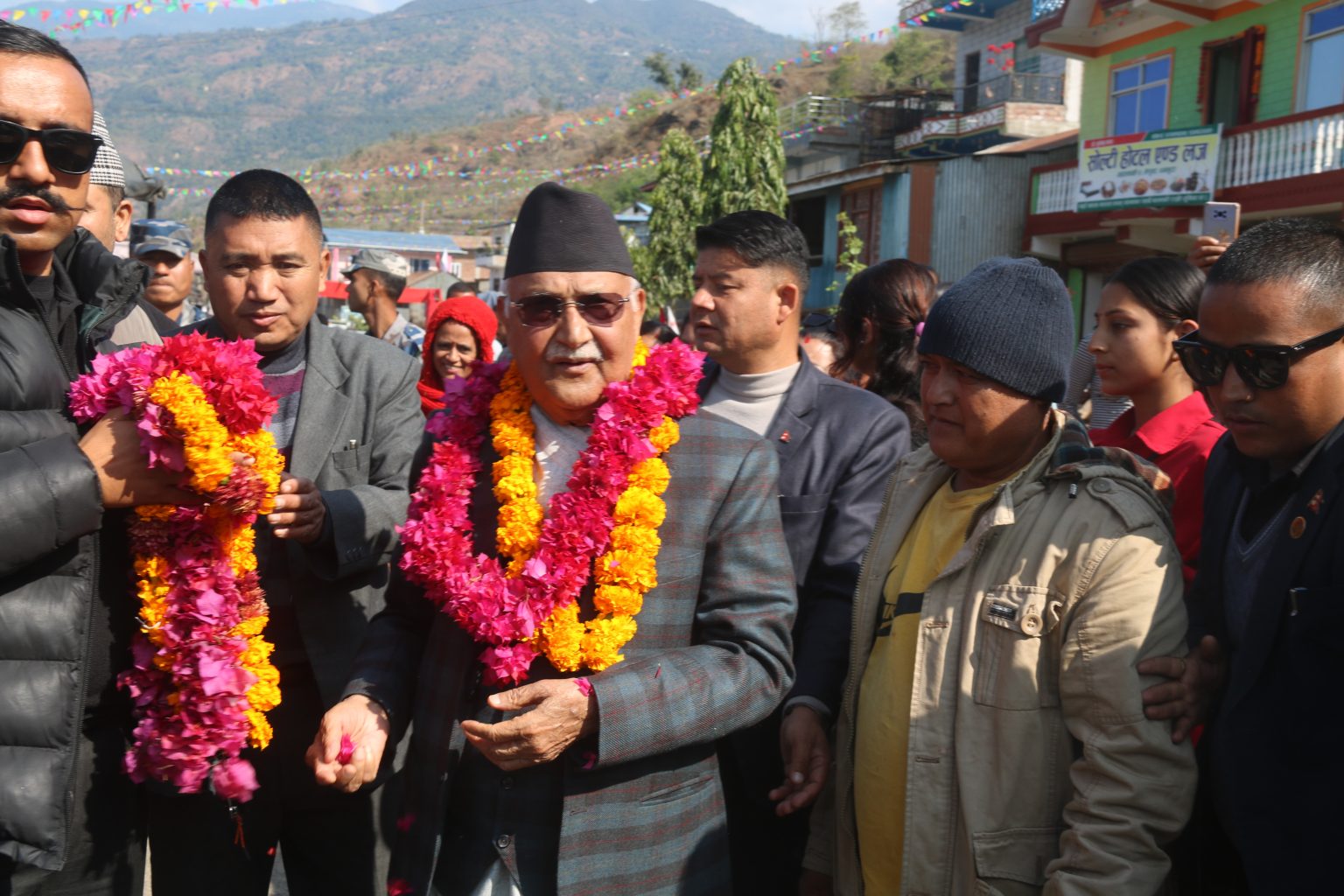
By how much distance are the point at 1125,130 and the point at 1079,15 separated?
228 cm

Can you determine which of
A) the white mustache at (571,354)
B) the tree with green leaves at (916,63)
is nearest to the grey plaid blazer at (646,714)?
Answer: the white mustache at (571,354)

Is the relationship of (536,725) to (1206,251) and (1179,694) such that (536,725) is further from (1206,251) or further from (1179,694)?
(1206,251)

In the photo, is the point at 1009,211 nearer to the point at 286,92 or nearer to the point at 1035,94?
the point at 1035,94

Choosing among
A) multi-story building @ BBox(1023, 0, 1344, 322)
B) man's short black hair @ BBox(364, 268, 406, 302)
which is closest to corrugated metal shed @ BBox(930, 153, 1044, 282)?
multi-story building @ BBox(1023, 0, 1344, 322)

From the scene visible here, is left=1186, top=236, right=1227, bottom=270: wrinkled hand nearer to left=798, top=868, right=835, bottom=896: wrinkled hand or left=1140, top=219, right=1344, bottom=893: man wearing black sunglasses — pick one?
left=1140, top=219, right=1344, bottom=893: man wearing black sunglasses

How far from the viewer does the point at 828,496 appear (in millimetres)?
3227

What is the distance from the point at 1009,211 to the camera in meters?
21.3

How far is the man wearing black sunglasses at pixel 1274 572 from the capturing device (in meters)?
1.91

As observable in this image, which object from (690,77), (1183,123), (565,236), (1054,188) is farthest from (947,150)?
(690,77)

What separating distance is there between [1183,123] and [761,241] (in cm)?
1728

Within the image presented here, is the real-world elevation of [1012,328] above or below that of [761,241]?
below

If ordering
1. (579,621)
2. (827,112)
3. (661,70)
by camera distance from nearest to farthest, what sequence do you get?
(579,621) < (827,112) < (661,70)

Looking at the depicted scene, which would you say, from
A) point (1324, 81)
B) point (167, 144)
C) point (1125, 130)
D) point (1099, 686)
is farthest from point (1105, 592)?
point (167, 144)

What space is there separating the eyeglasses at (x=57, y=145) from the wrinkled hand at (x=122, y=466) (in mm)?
575
